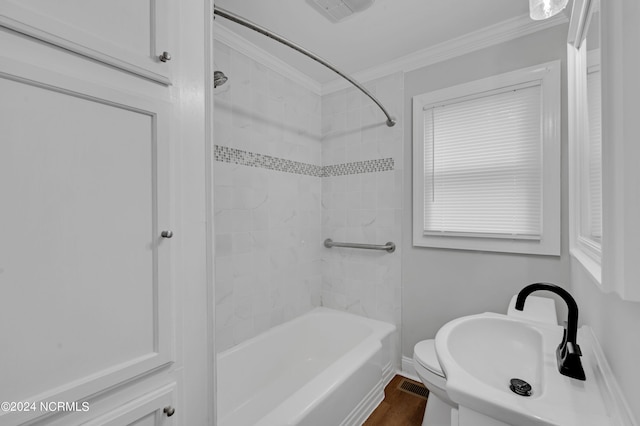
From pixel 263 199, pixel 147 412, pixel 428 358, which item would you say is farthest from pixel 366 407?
pixel 263 199

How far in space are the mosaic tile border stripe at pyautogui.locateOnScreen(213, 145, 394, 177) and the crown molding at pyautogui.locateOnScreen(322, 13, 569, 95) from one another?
71cm

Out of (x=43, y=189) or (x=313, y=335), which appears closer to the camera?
(x=43, y=189)

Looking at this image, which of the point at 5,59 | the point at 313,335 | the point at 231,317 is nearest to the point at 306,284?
the point at 313,335

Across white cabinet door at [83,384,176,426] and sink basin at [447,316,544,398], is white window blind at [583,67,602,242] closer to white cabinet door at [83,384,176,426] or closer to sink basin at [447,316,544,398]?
sink basin at [447,316,544,398]

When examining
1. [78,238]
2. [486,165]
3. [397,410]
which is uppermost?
[486,165]

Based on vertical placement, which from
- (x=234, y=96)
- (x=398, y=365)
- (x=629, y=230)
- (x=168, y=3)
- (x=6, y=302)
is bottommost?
(x=398, y=365)

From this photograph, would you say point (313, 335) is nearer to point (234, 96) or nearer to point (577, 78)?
point (234, 96)

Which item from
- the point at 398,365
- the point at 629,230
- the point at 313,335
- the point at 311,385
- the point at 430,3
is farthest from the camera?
the point at 313,335

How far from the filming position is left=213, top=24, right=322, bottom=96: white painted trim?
1811 mm

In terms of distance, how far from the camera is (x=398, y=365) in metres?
2.22

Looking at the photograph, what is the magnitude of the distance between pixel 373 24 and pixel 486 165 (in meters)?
A: 1.16

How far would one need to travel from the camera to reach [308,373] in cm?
212

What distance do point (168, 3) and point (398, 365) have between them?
252cm

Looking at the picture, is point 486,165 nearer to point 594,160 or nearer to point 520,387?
point 594,160
